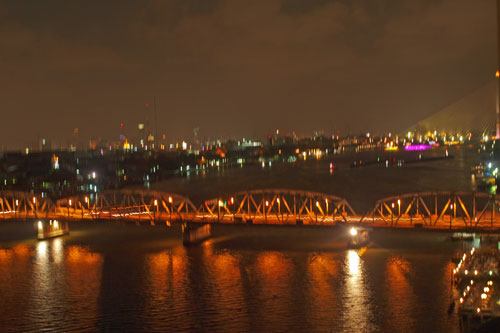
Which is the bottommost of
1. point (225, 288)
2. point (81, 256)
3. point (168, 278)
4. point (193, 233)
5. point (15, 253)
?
point (225, 288)

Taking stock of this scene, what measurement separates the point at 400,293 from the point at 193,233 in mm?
7416

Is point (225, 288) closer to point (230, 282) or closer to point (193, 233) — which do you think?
point (230, 282)

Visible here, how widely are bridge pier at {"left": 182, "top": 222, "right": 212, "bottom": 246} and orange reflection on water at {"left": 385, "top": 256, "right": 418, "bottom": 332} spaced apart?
19.6ft

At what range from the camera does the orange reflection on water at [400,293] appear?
10.3 m

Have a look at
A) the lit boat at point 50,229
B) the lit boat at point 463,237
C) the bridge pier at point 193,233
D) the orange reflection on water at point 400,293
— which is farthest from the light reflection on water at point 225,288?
the lit boat at point 50,229

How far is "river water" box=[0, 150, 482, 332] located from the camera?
1059 centimetres

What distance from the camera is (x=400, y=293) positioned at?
38.0 ft

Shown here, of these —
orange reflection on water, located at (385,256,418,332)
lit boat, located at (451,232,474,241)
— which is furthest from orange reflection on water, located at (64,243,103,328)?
lit boat, located at (451,232,474,241)

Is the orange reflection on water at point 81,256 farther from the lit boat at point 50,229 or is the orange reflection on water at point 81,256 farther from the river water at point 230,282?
the lit boat at point 50,229

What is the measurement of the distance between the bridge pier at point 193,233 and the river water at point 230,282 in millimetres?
334

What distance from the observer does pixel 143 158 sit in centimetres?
8206

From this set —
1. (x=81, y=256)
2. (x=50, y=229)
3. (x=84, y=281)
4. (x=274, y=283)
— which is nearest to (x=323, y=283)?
(x=274, y=283)

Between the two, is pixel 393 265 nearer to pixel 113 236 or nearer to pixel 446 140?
pixel 113 236

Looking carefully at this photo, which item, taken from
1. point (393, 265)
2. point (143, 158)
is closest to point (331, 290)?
point (393, 265)
